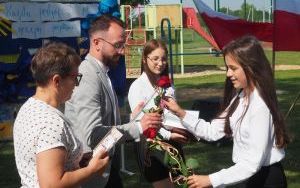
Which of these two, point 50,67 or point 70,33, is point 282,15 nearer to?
Answer: point 70,33

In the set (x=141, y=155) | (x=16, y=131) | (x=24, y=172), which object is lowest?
(x=141, y=155)

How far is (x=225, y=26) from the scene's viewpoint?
25.7ft

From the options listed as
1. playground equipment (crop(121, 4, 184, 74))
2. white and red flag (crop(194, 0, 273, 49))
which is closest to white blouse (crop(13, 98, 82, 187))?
white and red flag (crop(194, 0, 273, 49))

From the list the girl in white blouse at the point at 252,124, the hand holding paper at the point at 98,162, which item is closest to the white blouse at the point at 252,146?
the girl in white blouse at the point at 252,124

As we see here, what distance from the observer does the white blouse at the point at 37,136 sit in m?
2.50

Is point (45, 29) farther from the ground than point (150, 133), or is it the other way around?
point (45, 29)

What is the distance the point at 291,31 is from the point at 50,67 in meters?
5.12

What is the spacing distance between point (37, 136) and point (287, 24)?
5207mm

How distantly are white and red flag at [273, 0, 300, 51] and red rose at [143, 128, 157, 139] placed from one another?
407 centimetres

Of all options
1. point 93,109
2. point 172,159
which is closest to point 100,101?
point 93,109

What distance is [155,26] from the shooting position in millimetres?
23844

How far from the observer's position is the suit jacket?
128 inches

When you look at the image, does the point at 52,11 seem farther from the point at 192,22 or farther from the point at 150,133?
the point at 192,22

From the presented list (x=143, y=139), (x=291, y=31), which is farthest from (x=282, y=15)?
(x=143, y=139)
